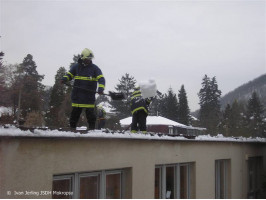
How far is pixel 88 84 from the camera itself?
7.26 metres

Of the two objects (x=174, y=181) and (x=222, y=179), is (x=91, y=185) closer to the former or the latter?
(x=174, y=181)

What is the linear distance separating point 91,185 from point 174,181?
2.89 metres

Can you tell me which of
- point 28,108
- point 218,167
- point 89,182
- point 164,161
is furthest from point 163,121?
point 89,182

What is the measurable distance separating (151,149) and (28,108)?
2317cm

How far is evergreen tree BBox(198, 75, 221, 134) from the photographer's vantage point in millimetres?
56872

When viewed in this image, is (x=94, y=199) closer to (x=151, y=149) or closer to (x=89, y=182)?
(x=89, y=182)

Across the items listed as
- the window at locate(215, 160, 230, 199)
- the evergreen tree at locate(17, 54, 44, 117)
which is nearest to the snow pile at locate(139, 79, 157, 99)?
the window at locate(215, 160, 230, 199)

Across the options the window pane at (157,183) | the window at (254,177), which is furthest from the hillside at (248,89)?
the window pane at (157,183)

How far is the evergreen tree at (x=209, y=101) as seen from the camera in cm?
5687

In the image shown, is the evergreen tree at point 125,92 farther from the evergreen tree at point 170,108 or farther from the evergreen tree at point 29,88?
the evergreen tree at point 29,88

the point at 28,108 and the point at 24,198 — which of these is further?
the point at 28,108

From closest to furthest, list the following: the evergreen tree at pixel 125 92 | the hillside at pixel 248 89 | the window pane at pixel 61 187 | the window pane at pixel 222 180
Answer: the window pane at pixel 61 187 → the window pane at pixel 222 180 → the evergreen tree at pixel 125 92 → the hillside at pixel 248 89

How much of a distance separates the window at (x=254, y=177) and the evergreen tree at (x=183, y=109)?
3687 cm

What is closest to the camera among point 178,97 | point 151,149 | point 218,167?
point 151,149
